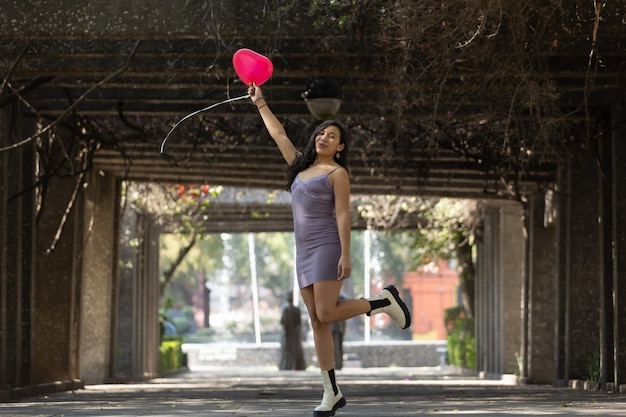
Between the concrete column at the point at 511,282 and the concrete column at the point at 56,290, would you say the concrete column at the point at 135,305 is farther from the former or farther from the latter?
the concrete column at the point at 56,290

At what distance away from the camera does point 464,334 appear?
2838 centimetres

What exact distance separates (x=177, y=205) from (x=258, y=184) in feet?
13.0

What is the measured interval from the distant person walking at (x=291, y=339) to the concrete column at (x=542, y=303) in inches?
491

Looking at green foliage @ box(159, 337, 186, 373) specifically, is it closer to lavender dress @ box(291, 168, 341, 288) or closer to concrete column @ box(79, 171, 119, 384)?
concrete column @ box(79, 171, 119, 384)

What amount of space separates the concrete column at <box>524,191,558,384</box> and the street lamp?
6.90 m

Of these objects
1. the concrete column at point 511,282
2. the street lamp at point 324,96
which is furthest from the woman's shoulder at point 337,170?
the concrete column at point 511,282

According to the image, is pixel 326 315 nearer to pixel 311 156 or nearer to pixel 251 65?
pixel 311 156

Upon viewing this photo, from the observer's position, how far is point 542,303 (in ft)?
60.6

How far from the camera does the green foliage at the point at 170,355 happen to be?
93.4ft

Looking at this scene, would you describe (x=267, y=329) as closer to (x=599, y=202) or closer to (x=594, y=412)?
(x=599, y=202)

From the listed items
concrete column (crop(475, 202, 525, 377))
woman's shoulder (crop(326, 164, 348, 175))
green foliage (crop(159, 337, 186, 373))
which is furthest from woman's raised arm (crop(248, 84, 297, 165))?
green foliage (crop(159, 337, 186, 373))

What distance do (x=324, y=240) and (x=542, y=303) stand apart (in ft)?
37.7

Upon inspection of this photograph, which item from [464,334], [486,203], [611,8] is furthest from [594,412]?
[464,334]

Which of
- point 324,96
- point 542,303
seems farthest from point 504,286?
point 324,96
